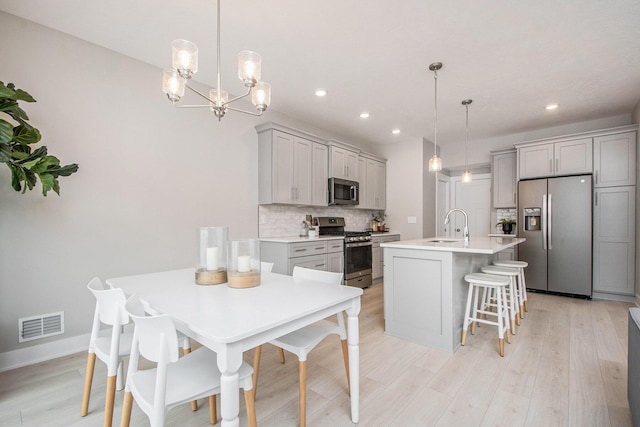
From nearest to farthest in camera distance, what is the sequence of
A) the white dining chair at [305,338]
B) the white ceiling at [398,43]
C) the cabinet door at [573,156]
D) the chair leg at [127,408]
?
the chair leg at [127,408]
the white dining chair at [305,338]
the white ceiling at [398,43]
the cabinet door at [573,156]

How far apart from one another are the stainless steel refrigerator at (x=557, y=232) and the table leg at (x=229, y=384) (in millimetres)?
4996

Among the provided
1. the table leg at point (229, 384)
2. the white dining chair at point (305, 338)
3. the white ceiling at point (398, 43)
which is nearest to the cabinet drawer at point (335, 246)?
the white ceiling at point (398, 43)

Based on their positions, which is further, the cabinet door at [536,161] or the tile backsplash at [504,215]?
the tile backsplash at [504,215]

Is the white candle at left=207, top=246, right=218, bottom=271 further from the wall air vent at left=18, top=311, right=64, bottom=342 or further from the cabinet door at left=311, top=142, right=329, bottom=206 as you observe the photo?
the cabinet door at left=311, top=142, right=329, bottom=206

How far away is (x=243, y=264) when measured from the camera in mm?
1686

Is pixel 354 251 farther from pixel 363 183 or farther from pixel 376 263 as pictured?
pixel 363 183

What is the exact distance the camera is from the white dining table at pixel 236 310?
39.8 inches

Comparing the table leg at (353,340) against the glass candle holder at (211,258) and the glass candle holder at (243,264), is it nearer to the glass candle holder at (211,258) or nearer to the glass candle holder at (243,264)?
the glass candle holder at (243,264)

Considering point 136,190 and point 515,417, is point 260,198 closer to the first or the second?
point 136,190

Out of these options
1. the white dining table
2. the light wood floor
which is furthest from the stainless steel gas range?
the white dining table

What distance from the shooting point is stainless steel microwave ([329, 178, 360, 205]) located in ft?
15.2

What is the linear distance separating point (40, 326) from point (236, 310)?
2247 mm

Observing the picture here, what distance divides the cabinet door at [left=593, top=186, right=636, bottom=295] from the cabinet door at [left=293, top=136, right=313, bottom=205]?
4151 mm

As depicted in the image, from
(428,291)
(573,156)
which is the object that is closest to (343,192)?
(428,291)
